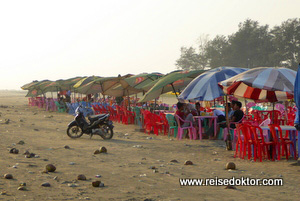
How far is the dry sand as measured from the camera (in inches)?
240

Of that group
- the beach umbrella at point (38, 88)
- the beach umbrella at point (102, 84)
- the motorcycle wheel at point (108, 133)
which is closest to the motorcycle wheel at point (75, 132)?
the motorcycle wheel at point (108, 133)

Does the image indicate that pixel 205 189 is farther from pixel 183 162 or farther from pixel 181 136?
pixel 181 136

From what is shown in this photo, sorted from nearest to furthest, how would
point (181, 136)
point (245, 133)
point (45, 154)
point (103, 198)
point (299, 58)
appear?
point (103, 198) → point (245, 133) → point (45, 154) → point (181, 136) → point (299, 58)

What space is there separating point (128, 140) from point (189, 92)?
9.09ft

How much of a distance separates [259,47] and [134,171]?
63.6 meters

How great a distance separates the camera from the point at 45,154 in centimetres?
1013

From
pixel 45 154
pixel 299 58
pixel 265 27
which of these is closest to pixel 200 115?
pixel 45 154

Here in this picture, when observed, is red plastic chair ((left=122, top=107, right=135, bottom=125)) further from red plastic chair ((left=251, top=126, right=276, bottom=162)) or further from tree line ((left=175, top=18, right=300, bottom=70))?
tree line ((left=175, top=18, right=300, bottom=70))

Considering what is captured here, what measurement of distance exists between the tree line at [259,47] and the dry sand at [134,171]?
55.3m

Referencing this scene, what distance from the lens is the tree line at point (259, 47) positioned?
63781 mm

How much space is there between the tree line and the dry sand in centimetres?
5530

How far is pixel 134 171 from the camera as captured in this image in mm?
7996

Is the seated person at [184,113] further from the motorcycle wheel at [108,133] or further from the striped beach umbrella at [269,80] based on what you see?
the striped beach umbrella at [269,80]

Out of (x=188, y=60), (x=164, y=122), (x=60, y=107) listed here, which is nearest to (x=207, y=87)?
(x=164, y=122)
